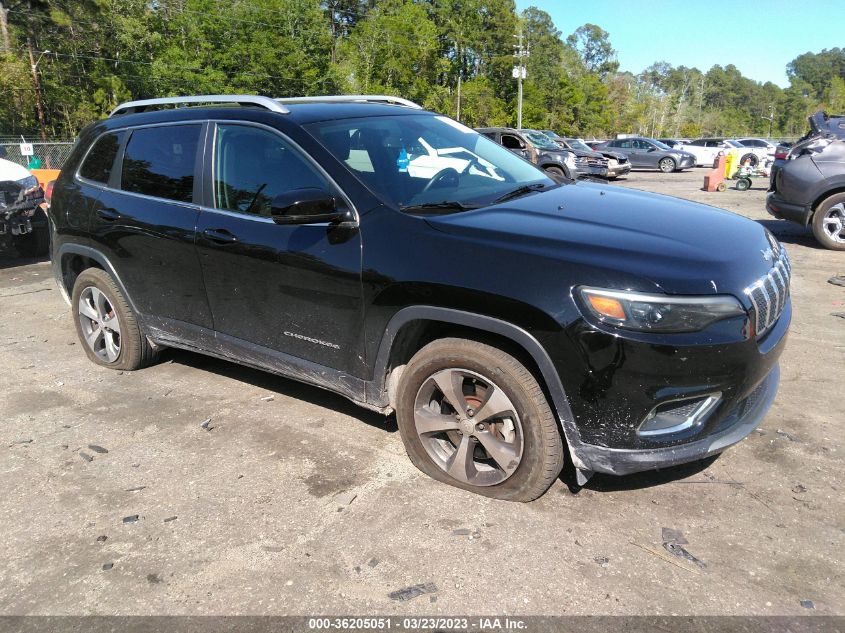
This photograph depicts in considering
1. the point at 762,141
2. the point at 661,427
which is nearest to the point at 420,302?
the point at 661,427

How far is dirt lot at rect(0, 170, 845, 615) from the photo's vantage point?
249 cm

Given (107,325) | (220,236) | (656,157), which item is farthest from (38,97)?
(220,236)

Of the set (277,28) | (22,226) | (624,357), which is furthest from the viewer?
(277,28)

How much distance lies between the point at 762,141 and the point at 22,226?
122 ft

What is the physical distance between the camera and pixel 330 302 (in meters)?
3.26

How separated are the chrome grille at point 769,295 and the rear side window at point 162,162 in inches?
121

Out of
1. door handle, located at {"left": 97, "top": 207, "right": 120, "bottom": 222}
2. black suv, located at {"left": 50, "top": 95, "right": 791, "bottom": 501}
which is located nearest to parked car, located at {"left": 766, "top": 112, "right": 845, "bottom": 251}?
black suv, located at {"left": 50, "top": 95, "right": 791, "bottom": 501}

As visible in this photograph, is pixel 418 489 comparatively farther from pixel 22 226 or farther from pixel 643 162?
pixel 643 162

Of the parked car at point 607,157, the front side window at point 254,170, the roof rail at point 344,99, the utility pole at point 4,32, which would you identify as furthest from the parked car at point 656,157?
the utility pole at point 4,32

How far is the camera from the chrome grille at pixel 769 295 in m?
2.71

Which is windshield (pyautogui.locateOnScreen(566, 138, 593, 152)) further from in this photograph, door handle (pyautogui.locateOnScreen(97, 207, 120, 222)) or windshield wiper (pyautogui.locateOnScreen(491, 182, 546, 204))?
door handle (pyautogui.locateOnScreen(97, 207, 120, 222))

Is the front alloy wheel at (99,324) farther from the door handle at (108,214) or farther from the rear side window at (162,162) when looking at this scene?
the rear side window at (162,162)

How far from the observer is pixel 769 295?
2.86m

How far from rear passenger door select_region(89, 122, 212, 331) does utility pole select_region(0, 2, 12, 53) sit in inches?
1767
